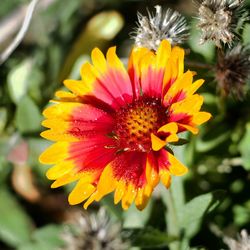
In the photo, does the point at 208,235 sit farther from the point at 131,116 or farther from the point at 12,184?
the point at 12,184

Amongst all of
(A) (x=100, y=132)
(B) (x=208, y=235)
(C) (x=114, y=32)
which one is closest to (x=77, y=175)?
(A) (x=100, y=132)

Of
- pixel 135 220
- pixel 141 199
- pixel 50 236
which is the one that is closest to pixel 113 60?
pixel 141 199

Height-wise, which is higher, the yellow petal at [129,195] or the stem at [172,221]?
the yellow petal at [129,195]

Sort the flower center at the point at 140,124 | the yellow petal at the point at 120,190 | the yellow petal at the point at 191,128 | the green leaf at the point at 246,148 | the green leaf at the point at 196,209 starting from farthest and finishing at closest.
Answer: the green leaf at the point at 246,148
the green leaf at the point at 196,209
the flower center at the point at 140,124
the yellow petal at the point at 120,190
the yellow petal at the point at 191,128

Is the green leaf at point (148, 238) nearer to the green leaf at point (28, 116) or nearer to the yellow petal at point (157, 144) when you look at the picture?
the yellow petal at point (157, 144)

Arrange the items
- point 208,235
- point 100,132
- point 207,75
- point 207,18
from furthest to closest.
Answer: point 208,235
point 207,75
point 100,132
point 207,18

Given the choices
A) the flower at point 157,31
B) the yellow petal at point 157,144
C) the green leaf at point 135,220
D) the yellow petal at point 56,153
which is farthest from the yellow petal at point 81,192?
the green leaf at point 135,220

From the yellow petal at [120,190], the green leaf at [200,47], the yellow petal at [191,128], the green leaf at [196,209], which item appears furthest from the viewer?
the green leaf at [200,47]
